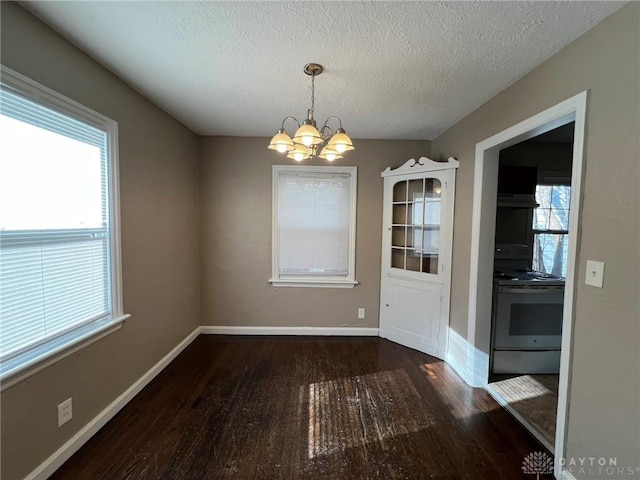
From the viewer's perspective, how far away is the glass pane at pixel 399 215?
11.2ft

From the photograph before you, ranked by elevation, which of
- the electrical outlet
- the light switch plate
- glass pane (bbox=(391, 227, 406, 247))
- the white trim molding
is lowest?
the white trim molding

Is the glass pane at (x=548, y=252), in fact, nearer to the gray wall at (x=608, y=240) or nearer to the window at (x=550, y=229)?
the window at (x=550, y=229)

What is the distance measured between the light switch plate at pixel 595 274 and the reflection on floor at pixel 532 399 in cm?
118

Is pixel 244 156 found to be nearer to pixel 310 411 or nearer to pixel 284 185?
pixel 284 185

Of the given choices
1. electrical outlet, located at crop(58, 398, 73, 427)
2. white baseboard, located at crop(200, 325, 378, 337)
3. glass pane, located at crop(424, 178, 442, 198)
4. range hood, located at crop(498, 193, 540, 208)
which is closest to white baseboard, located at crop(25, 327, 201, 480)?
electrical outlet, located at crop(58, 398, 73, 427)

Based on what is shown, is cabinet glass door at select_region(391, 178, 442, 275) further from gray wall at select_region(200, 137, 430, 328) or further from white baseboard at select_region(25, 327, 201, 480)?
white baseboard at select_region(25, 327, 201, 480)

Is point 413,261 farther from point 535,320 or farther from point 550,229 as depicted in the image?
point 550,229

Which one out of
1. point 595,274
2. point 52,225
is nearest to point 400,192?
point 595,274

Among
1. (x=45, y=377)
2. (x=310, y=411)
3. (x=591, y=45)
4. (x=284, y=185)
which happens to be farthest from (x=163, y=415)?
(x=591, y=45)

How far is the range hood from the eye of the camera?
306 cm

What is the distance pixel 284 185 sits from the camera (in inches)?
Answer: 140

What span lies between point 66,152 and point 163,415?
1.91m

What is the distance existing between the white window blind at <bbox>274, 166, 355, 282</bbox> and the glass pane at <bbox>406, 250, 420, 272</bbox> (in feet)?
2.25

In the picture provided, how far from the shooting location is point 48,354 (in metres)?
1.57
